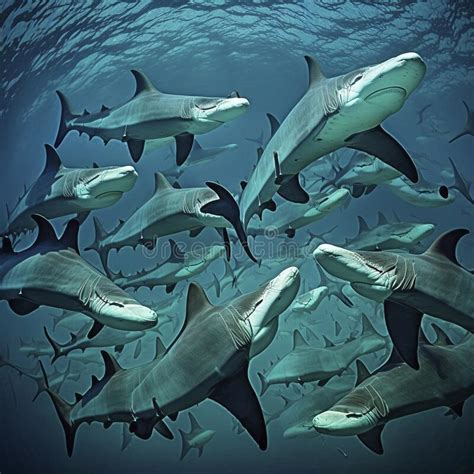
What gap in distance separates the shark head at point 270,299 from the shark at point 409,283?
289 mm

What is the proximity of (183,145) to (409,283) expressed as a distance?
12.6 ft

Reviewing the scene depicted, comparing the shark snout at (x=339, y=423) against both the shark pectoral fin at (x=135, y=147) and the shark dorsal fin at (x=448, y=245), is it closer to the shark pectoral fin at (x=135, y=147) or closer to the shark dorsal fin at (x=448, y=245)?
the shark dorsal fin at (x=448, y=245)

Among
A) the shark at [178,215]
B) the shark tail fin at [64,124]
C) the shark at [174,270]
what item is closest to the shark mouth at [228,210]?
the shark at [178,215]

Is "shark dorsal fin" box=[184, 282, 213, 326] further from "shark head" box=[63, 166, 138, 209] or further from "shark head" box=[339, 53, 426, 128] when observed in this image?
"shark head" box=[339, 53, 426, 128]

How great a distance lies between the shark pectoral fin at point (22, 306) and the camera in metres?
5.93

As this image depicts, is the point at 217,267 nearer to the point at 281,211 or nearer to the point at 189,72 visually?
the point at 189,72

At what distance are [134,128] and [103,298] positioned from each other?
338cm

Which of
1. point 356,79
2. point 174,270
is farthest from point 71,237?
point 174,270

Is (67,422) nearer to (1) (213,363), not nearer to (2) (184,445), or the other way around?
(1) (213,363)

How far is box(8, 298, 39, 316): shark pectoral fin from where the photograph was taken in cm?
593

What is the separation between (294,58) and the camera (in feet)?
94.8

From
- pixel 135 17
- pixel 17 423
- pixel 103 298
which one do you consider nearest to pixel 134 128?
pixel 103 298

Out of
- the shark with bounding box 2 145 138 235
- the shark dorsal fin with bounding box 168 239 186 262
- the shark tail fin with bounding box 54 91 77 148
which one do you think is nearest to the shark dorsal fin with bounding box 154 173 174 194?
the shark with bounding box 2 145 138 235

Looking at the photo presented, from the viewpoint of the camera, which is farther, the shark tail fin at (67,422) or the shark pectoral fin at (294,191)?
the shark pectoral fin at (294,191)
